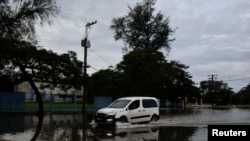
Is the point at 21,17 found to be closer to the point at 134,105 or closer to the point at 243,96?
the point at 134,105

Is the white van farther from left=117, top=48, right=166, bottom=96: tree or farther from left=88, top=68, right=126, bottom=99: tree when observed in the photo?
left=88, top=68, right=126, bottom=99: tree

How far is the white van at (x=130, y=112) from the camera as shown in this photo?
26.2m

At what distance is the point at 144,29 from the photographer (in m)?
70.6

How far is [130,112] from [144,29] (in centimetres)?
4462

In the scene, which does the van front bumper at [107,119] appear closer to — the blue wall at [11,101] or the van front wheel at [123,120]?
the van front wheel at [123,120]

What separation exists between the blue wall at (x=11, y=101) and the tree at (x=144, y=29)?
31.3m

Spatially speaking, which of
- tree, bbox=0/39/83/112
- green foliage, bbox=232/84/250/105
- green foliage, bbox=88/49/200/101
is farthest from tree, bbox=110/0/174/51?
green foliage, bbox=232/84/250/105

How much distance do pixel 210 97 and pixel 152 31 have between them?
210 feet

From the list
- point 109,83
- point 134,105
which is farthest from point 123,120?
point 109,83

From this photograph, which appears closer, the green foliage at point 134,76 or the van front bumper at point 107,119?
the van front bumper at point 107,119

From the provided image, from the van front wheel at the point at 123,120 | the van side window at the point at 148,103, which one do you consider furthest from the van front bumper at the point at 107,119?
the van side window at the point at 148,103

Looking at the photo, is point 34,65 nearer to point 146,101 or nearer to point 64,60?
point 64,60

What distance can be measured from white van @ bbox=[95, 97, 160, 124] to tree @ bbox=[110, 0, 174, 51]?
41.6 m

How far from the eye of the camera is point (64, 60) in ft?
134
